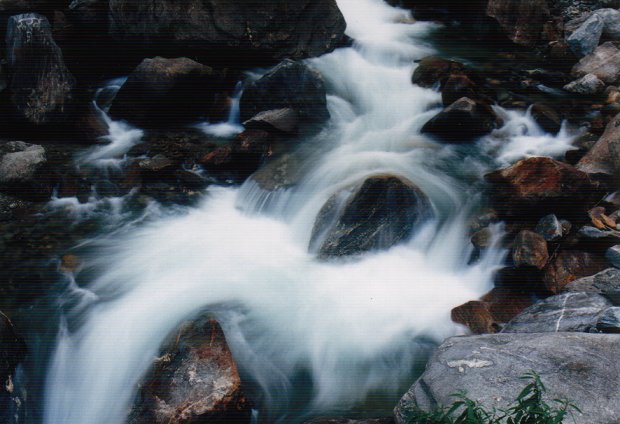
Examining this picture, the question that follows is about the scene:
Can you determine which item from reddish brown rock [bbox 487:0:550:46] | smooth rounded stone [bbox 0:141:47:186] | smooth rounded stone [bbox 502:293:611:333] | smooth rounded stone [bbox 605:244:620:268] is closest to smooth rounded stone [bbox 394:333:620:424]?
smooth rounded stone [bbox 502:293:611:333]

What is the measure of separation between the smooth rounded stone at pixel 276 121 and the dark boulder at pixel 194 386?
4.15 m

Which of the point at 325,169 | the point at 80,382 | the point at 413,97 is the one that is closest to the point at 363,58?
the point at 413,97

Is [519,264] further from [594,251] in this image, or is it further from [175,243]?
[175,243]

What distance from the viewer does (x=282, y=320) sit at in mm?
5945

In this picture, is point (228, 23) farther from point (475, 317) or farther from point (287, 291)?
point (475, 317)

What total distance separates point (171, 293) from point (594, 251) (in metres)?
4.55

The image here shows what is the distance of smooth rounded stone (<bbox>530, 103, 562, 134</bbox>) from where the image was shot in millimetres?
8508

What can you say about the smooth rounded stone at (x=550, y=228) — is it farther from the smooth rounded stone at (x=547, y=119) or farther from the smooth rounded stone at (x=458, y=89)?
the smooth rounded stone at (x=458, y=89)

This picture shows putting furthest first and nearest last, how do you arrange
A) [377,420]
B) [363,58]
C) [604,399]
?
1. [363,58]
2. [377,420]
3. [604,399]

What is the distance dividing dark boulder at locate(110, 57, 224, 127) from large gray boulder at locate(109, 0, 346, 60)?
3.43 feet

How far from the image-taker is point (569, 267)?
588 cm

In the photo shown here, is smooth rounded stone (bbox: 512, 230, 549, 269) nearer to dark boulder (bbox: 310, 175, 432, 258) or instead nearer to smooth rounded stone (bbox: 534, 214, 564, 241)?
smooth rounded stone (bbox: 534, 214, 564, 241)

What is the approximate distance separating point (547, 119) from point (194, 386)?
6.58 m

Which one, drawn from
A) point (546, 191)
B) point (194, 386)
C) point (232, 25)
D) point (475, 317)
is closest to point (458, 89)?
point (546, 191)
